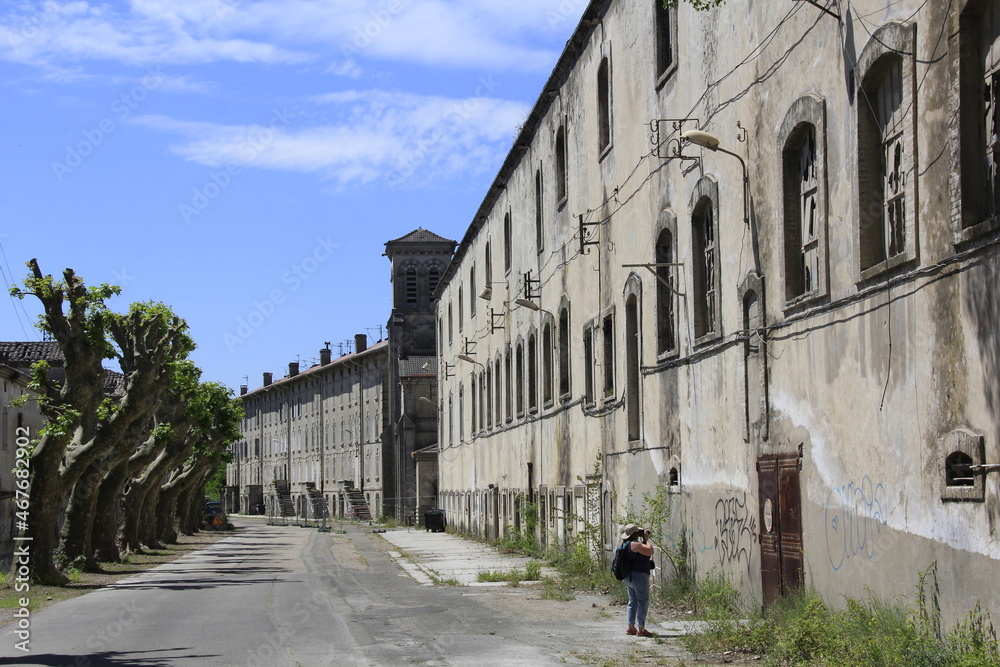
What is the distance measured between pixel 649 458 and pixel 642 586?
6.02 metres

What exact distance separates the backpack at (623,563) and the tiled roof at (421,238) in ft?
211

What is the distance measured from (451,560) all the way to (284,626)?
1594 cm

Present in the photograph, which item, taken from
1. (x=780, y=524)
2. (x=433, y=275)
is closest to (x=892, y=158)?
(x=780, y=524)

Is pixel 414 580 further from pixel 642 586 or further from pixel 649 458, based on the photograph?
pixel 642 586

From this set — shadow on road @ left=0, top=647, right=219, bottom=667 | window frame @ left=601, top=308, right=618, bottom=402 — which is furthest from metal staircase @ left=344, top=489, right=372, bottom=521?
shadow on road @ left=0, top=647, right=219, bottom=667

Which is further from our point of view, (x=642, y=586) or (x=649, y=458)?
(x=649, y=458)

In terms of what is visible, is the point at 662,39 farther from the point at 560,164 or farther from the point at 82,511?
the point at 82,511

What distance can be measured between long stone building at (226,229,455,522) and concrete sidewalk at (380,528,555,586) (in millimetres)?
22388

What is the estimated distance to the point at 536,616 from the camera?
1683 cm

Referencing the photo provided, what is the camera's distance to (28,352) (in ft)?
165

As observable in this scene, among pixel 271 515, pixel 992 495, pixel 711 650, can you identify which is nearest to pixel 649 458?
pixel 711 650

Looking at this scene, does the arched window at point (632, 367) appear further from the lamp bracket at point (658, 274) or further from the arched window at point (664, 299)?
the lamp bracket at point (658, 274)

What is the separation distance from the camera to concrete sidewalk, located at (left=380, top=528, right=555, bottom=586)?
25406 mm

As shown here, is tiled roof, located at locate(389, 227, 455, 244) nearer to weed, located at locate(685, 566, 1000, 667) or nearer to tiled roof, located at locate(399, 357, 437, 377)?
tiled roof, located at locate(399, 357, 437, 377)
